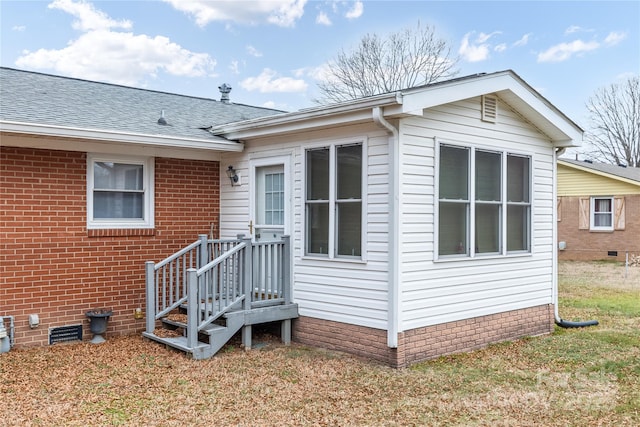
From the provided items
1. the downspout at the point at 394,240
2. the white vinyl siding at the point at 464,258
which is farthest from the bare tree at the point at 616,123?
the downspout at the point at 394,240

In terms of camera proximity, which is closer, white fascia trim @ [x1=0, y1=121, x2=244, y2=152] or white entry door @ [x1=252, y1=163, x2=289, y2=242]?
white fascia trim @ [x1=0, y1=121, x2=244, y2=152]

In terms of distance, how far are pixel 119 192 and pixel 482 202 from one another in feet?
15.5

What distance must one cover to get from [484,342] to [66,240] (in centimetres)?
541

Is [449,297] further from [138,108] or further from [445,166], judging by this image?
[138,108]

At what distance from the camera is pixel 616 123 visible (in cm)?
3120

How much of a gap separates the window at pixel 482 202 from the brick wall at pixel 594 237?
13960mm

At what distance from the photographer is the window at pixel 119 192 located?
710 cm

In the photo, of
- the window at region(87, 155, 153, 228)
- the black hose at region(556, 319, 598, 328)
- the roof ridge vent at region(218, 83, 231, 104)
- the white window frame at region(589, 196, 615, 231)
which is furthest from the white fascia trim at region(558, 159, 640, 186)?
the window at region(87, 155, 153, 228)

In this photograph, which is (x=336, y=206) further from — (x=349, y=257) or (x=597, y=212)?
(x=597, y=212)

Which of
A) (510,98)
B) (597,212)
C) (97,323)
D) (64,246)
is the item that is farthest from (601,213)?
(64,246)

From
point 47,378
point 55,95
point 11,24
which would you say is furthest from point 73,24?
point 47,378

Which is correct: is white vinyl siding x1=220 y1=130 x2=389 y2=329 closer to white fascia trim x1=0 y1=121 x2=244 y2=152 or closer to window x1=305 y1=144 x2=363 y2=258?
window x1=305 y1=144 x2=363 y2=258

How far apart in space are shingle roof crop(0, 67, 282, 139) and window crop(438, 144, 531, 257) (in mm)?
3351

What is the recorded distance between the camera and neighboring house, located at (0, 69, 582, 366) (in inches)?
240
